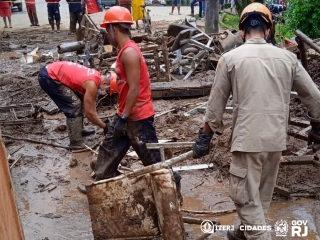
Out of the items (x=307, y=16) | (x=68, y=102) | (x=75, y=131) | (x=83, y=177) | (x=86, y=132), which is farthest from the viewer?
(x=307, y=16)

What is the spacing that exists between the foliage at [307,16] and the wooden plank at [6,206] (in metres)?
11.0

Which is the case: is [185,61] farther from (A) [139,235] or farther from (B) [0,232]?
(B) [0,232]

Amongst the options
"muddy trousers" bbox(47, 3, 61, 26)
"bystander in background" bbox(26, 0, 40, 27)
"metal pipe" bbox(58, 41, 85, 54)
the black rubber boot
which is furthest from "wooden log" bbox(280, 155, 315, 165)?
"bystander in background" bbox(26, 0, 40, 27)

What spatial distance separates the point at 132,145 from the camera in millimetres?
3938

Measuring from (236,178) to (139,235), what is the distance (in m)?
0.95

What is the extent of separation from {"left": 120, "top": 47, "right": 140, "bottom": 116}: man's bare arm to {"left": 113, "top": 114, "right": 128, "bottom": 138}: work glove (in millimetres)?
69

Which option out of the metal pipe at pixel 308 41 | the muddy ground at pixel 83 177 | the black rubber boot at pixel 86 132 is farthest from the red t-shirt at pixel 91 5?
the metal pipe at pixel 308 41

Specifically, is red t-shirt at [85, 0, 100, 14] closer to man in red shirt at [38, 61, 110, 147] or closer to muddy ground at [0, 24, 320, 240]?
muddy ground at [0, 24, 320, 240]

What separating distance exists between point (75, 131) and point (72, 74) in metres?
0.98

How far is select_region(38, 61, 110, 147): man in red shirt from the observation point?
506 cm

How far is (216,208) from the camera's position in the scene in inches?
171

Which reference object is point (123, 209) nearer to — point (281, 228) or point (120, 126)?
point (120, 126)

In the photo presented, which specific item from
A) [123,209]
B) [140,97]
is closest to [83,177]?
[140,97]

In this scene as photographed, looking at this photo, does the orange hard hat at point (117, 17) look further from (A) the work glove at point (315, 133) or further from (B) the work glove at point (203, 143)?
(A) the work glove at point (315, 133)
